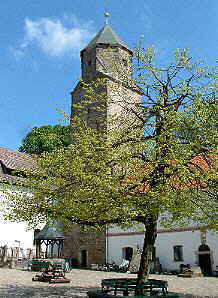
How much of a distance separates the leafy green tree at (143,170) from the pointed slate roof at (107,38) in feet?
76.5

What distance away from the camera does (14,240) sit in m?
33.1

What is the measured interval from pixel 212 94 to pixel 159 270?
17234 mm

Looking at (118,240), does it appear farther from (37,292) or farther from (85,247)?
(37,292)

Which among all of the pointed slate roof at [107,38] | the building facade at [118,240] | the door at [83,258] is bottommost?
the door at [83,258]

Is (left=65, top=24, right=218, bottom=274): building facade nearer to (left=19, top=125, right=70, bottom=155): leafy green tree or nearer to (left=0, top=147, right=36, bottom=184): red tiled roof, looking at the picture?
(left=0, top=147, right=36, bottom=184): red tiled roof

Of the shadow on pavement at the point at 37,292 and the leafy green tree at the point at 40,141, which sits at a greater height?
the leafy green tree at the point at 40,141

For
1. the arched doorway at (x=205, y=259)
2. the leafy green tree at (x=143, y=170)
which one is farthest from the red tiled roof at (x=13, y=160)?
the leafy green tree at (x=143, y=170)

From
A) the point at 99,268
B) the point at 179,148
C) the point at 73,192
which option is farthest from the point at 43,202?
the point at 99,268

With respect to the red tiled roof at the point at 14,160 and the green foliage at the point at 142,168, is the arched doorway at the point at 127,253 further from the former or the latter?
the green foliage at the point at 142,168

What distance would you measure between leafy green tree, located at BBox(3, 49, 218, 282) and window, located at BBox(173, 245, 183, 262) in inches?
567

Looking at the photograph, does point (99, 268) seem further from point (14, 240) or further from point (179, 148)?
point (179, 148)

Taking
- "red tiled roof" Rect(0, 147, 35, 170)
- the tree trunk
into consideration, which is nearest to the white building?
the tree trunk

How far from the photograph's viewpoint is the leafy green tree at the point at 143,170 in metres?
10.5

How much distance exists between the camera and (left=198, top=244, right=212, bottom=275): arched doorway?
24547mm
